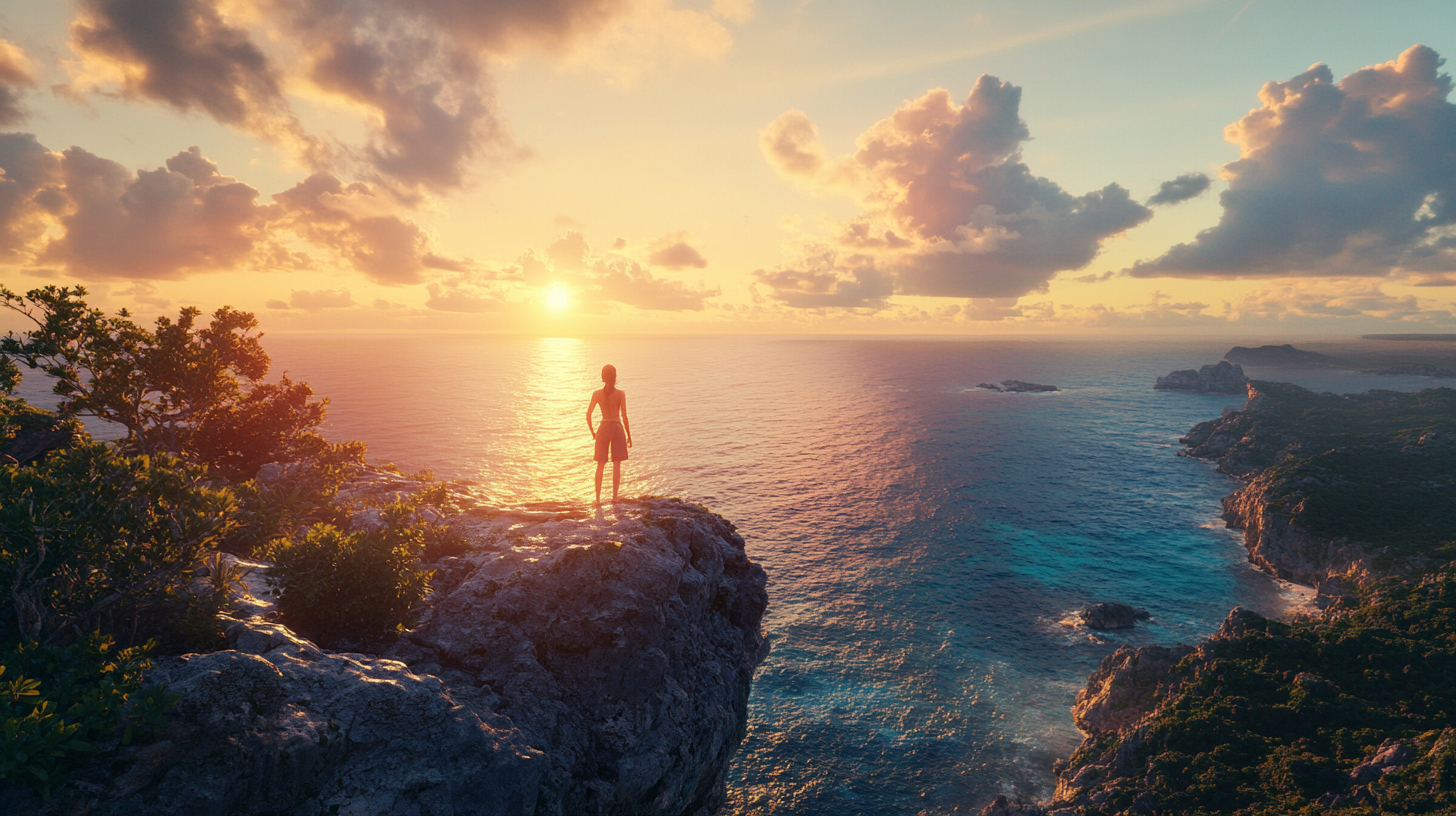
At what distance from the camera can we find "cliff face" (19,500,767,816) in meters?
9.52

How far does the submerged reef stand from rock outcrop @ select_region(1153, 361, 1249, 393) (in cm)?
14012

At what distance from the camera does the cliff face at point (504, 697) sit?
9523mm

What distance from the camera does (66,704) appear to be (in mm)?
8750

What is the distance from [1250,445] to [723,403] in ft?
349

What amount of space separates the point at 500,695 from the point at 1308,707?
36.2 m

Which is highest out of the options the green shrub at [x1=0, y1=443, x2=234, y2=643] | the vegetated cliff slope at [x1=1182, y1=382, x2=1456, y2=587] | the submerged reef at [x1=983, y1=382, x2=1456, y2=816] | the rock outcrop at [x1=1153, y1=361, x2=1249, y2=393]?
the rock outcrop at [x1=1153, y1=361, x2=1249, y2=393]

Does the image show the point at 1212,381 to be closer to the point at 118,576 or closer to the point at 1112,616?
the point at 1112,616

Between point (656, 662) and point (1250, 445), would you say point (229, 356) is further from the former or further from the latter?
point (1250, 445)

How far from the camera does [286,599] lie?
1315 cm

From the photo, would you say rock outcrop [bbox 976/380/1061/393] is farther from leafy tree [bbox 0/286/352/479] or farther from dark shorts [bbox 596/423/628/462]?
leafy tree [bbox 0/286/352/479]

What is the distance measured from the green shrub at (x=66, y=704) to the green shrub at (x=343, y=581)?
9.84 ft

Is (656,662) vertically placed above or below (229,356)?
below

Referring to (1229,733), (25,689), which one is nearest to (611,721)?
(25,689)

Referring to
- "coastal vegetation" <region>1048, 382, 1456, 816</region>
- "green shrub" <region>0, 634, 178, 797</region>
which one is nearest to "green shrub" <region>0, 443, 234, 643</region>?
"green shrub" <region>0, 634, 178, 797</region>
